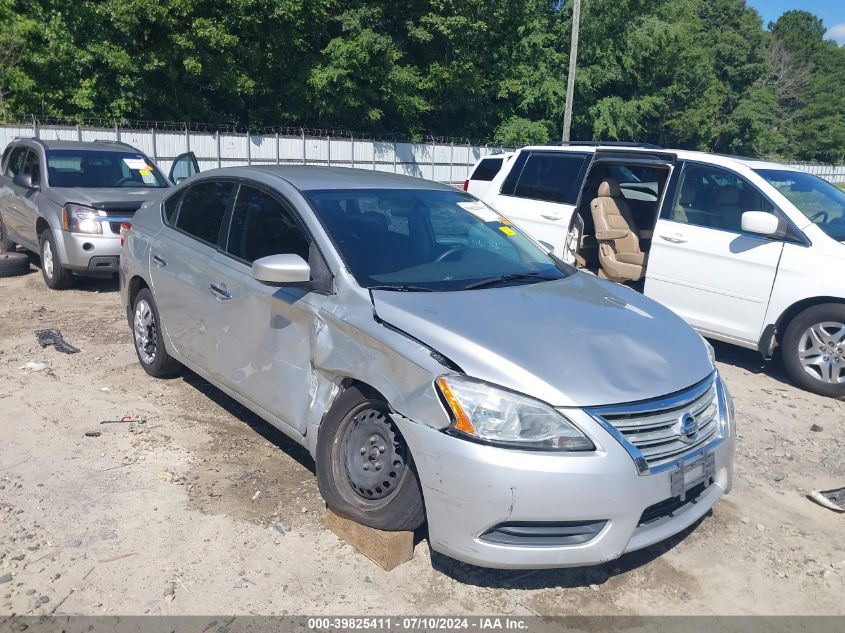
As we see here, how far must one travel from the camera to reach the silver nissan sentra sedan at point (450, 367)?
3.01 meters

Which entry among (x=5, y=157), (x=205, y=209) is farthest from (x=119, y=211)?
(x=205, y=209)

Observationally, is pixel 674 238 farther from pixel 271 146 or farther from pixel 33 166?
pixel 271 146

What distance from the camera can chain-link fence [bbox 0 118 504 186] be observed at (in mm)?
19231

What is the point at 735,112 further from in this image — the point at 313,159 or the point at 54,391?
the point at 54,391

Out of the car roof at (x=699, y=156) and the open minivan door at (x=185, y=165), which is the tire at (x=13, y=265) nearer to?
the open minivan door at (x=185, y=165)

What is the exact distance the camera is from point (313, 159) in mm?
25172

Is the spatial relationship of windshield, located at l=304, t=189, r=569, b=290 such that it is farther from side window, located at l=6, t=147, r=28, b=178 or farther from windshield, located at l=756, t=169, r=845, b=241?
side window, located at l=6, t=147, r=28, b=178

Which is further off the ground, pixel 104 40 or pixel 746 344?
pixel 104 40

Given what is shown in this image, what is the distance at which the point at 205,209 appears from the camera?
5094mm

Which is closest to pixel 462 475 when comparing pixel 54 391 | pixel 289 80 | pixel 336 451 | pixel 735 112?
pixel 336 451

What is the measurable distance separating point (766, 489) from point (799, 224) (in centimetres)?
290

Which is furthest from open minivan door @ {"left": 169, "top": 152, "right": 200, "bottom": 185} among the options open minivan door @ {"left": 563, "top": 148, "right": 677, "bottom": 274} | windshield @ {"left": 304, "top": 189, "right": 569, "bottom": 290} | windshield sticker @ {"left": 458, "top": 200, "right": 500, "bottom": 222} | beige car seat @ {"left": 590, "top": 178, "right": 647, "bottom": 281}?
windshield @ {"left": 304, "top": 189, "right": 569, "bottom": 290}

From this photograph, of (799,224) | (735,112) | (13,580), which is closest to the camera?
(13,580)

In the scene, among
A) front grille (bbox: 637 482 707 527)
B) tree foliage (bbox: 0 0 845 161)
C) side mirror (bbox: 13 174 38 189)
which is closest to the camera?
front grille (bbox: 637 482 707 527)
